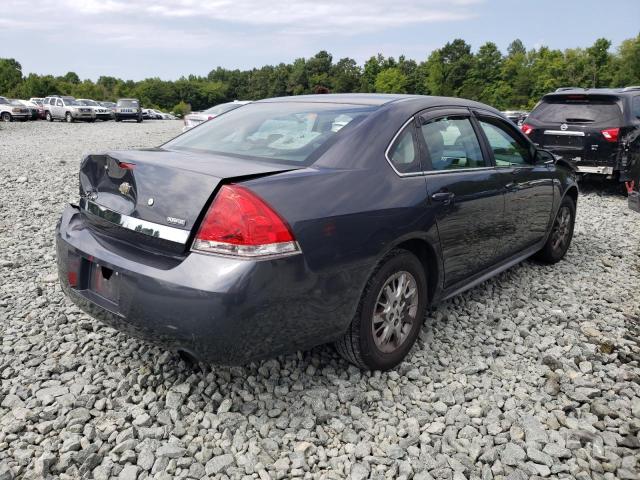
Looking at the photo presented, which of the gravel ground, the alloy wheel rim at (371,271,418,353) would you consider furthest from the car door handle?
the gravel ground

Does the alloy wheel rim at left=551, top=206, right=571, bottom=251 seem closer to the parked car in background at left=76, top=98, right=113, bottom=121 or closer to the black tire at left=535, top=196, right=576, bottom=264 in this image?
the black tire at left=535, top=196, right=576, bottom=264

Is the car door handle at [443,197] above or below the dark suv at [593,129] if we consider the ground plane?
below

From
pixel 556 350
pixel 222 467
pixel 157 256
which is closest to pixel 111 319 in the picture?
pixel 157 256

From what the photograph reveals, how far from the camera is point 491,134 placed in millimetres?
4039

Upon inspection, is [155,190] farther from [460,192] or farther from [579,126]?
[579,126]

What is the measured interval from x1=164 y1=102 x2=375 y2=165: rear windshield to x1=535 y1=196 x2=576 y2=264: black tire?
2.78 m

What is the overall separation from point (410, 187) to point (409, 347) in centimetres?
98

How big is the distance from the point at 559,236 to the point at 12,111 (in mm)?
34793

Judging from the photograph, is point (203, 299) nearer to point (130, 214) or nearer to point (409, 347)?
point (130, 214)

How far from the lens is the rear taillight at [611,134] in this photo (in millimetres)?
8375

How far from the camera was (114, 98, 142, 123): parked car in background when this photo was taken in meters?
39.3

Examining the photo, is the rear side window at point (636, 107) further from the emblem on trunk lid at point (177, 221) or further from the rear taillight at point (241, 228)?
the emblem on trunk lid at point (177, 221)

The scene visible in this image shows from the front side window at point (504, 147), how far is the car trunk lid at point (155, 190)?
1990 mm

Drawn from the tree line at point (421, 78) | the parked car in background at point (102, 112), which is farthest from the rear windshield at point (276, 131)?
the tree line at point (421, 78)
